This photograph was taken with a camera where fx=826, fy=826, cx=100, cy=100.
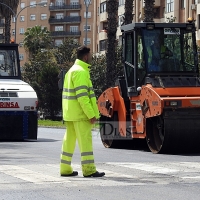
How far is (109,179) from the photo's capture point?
1223 cm

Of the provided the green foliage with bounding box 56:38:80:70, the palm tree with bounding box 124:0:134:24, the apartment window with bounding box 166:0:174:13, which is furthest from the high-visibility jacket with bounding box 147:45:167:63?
the green foliage with bounding box 56:38:80:70

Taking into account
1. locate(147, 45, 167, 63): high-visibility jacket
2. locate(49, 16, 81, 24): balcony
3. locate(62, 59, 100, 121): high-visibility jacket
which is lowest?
locate(62, 59, 100, 121): high-visibility jacket

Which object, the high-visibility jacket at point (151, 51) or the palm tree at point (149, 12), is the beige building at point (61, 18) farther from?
the high-visibility jacket at point (151, 51)

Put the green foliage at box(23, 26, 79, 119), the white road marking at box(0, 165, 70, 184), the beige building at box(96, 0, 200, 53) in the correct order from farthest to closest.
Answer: the green foliage at box(23, 26, 79, 119)
the beige building at box(96, 0, 200, 53)
the white road marking at box(0, 165, 70, 184)

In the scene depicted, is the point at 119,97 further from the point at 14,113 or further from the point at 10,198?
the point at 10,198

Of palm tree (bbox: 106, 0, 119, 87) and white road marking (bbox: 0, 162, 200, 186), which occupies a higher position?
palm tree (bbox: 106, 0, 119, 87)

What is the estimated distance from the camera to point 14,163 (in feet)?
50.7

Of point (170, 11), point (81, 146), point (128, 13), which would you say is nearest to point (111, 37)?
point (128, 13)

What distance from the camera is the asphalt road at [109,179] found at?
10.5 meters

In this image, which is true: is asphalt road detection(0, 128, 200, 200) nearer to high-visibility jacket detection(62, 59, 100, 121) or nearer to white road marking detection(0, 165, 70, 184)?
white road marking detection(0, 165, 70, 184)

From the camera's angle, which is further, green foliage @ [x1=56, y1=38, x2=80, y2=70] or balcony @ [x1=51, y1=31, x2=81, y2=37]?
balcony @ [x1=51, y1=31, x2=81, y2=37]

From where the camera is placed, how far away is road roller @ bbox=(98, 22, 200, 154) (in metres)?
17.9

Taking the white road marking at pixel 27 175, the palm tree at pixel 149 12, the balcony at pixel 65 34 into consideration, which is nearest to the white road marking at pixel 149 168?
the white road marking at pixel 27 175

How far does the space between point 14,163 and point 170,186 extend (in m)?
4.81
